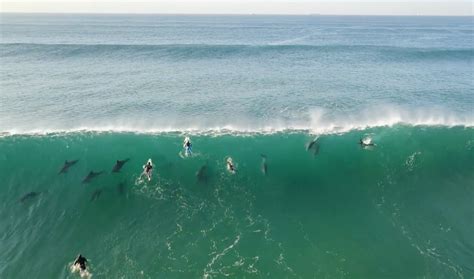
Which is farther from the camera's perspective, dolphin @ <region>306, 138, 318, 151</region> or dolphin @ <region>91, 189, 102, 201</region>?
dolphin @ <region>306, 138, 318, 151</region>

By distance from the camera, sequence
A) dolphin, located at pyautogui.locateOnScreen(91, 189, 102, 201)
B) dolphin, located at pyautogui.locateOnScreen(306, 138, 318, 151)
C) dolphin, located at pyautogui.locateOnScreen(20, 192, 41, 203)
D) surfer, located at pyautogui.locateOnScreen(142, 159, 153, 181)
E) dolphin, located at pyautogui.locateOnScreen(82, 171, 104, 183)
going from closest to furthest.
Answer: dolphin, located at pyautogui.locateOnScreen(20, 192, 41, 203)
dolphin, located at pyautogui.locateOnScreen(91, 189, 102, 201)
dolphin, located at pyautogui.locateOnScreen(82, 171, 104, 183)
surfer, located at pyautogui.locateOnScreen(142, 159, 153, 181)
dolphin, located at pyautogui.locateOnScreen(306, 138, 318, 151)

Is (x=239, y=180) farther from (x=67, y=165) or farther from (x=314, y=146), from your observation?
(x=67, y=165)

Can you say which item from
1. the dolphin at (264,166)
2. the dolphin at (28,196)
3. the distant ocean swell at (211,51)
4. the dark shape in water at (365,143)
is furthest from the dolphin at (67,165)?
the distant ocean swell at (211,51)

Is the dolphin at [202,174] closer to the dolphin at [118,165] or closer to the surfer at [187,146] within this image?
the surfer at [187,146]

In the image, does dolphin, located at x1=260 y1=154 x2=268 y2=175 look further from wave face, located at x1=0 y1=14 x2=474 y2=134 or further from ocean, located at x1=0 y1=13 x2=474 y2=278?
wave face, located at x1=0 y1=14 x2=474 y2=134

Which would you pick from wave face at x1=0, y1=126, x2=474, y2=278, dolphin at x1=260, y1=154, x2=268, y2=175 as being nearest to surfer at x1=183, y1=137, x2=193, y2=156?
wave face at x1=0, y1=126, x2=474, y2=278

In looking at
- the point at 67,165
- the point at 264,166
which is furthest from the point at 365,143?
the point at 67,165
